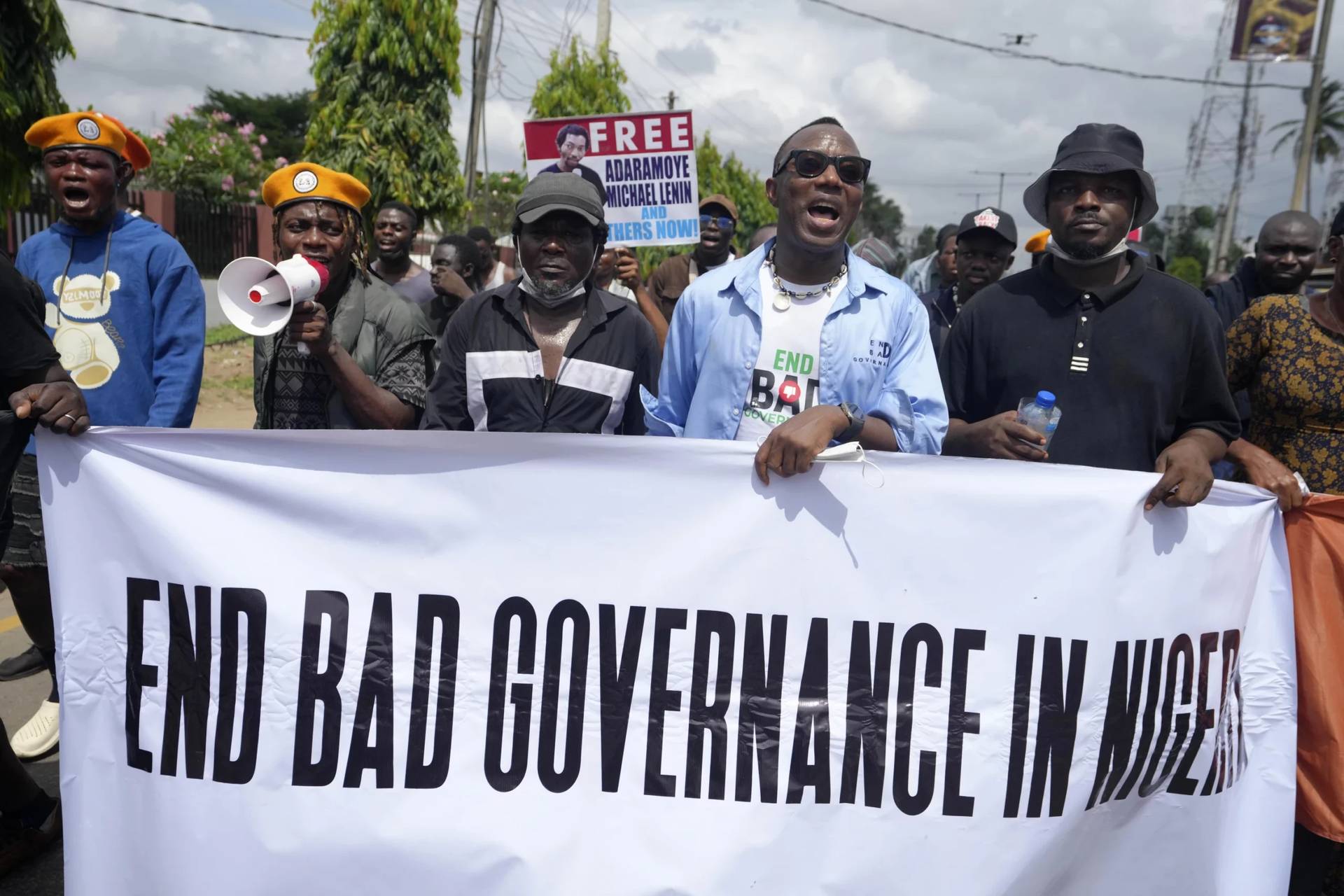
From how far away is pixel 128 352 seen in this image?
355 centimetres

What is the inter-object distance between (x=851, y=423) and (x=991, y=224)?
354 cm

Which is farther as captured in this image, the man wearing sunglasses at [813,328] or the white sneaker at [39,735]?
the white sneaker at [39,735]

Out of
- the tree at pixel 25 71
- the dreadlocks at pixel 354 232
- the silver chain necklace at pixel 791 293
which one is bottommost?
the silver chain necklace at pixel 791 293

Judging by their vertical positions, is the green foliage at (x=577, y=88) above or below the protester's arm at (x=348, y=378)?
Answer: above

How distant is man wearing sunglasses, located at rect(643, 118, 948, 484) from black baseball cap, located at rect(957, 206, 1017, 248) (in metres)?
3.03

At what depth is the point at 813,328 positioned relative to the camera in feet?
9.10

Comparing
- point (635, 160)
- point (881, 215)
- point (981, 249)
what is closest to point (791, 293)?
point (981, 249)

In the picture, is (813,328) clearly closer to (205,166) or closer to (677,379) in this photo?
(677,379)

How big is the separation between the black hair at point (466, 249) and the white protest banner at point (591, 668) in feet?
15.4

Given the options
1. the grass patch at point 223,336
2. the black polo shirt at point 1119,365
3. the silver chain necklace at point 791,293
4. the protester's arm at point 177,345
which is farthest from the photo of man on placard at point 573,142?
the grass patch at point 223,336

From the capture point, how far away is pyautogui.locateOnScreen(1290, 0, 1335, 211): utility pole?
76.3 feet

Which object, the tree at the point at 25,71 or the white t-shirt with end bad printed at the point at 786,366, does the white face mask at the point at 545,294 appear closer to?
the white t-shirt with end bad printed at the point at 786,366

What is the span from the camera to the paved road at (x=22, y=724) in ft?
9.95

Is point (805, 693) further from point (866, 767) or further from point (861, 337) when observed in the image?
point (861, 337)
